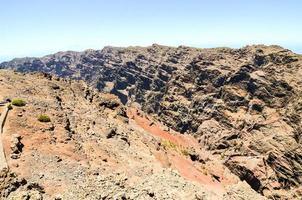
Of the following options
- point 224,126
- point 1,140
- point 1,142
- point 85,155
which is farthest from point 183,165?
point 224,126

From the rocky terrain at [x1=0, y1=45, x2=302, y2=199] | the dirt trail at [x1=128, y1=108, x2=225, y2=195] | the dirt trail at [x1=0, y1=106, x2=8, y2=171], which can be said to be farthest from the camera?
the dirt trail at [x1=128, y1=108, x2=225, y2=195]

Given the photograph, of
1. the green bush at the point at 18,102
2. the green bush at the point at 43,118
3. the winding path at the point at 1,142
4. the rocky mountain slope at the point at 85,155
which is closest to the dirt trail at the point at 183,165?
the rocky mountain slope at the point at 85,155

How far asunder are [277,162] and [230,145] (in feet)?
77.2

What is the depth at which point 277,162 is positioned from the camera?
115500 millimetres

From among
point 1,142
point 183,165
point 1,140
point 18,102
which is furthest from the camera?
point 183,165

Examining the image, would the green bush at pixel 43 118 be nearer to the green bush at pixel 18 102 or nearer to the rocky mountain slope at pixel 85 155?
the rocky mountain slope at pixel 85 155

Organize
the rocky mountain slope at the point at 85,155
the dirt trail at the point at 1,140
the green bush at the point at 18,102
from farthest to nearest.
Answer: the green bush at the point at 18,102 → the dirt trail at the point at 1,140 → the rocky mountain slope at the point at 85,155

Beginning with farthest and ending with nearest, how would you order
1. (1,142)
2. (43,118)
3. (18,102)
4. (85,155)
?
(18,102), (43,118), (85,155), (1,142)

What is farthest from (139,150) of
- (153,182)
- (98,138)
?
(153,182)

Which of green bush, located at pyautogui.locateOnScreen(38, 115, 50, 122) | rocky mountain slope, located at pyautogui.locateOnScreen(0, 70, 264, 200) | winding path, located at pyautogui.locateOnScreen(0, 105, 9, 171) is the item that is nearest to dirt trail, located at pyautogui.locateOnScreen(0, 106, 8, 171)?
winding path, located at pyautogui.locateOnScreen(0, 105, 9, 171)

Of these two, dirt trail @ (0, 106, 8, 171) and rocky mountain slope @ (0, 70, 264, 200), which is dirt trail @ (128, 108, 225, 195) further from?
dirt trail @ (0, 106, 8, 171)

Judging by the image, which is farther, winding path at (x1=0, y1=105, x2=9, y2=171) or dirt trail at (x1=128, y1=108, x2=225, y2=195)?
dirt trail at (x1=128, y1=108, x2=225, y2=195)

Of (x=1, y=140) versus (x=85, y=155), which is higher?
(x=1, y=140)

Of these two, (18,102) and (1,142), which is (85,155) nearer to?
(1,142)
